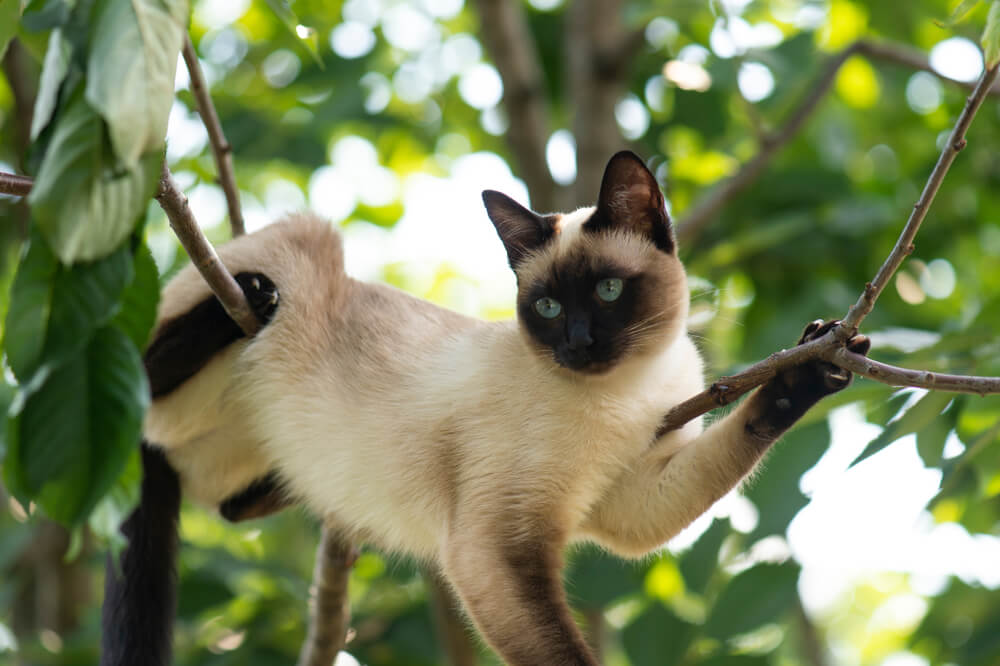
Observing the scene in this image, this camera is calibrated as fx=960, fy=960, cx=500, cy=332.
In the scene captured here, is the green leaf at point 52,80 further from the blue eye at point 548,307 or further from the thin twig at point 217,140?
the blue eye at point 548,307

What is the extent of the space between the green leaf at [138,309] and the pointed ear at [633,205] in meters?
1.78

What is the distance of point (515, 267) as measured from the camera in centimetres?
331

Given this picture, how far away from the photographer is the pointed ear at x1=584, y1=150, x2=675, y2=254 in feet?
10.0

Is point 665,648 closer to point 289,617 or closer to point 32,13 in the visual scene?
point 289,617

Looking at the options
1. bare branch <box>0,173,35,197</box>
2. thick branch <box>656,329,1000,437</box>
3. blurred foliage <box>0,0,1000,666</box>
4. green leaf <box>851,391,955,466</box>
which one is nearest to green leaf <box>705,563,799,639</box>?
blurred foliage <box>0,0,1000,666</box>

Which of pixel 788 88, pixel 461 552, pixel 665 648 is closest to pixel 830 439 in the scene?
pixel 665 648

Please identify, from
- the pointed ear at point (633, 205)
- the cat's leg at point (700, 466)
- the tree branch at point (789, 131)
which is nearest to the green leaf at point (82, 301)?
the cat's leg at point (700, 466)

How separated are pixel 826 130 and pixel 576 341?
3782 millimetres

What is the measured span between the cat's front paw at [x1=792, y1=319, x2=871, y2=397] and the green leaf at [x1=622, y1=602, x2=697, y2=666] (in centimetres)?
170

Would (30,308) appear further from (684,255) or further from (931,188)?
(684,255)

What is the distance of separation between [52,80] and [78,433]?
0.48m

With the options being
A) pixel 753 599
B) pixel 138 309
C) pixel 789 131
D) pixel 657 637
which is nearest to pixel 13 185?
pixel 138 309

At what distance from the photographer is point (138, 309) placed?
4.93ft

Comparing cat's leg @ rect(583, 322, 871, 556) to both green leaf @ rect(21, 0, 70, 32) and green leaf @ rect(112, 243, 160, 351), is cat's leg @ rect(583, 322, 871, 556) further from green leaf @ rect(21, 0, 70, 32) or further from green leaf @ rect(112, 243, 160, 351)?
green leaf @ rect(21, 0, 70, 32)
